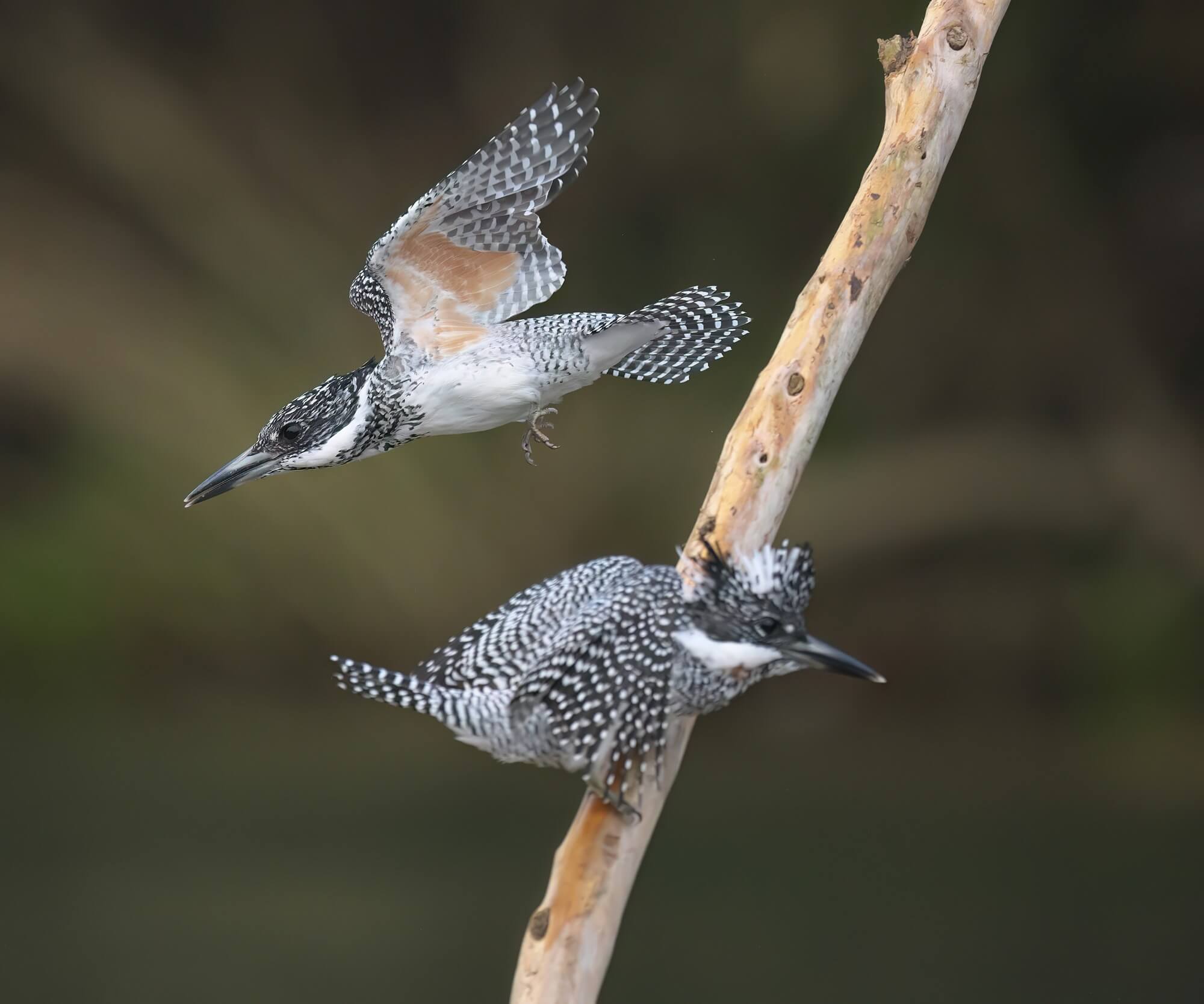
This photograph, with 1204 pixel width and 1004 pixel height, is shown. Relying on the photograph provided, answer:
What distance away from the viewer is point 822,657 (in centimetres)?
170

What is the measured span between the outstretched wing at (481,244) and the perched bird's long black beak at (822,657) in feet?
2.38

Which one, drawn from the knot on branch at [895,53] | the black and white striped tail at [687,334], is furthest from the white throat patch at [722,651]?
the knot on branch at [895,53]

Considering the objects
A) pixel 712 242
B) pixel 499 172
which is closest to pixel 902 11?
pixel 712 242

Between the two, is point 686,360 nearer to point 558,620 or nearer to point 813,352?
point 813,352

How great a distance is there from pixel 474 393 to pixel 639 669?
1.76 feet

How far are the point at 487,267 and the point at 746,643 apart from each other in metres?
0.77

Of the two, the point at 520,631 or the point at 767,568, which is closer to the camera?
the point at 767,568

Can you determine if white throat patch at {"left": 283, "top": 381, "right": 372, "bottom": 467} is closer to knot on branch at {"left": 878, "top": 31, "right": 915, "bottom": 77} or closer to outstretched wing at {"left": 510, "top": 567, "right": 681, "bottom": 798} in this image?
outstretched wing at {"left": 510, "top": 567, "right": 681, "bottom": 798}

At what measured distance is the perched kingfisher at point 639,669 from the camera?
1730 millimetres

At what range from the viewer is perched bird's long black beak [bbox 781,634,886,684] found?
66.6 inches

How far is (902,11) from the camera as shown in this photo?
5.65 m

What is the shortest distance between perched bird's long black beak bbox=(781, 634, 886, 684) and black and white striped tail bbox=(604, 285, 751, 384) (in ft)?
2.18

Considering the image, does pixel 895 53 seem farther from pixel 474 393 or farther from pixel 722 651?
pixel 722 651

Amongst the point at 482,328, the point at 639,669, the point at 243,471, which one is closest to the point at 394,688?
the point at 639,669
